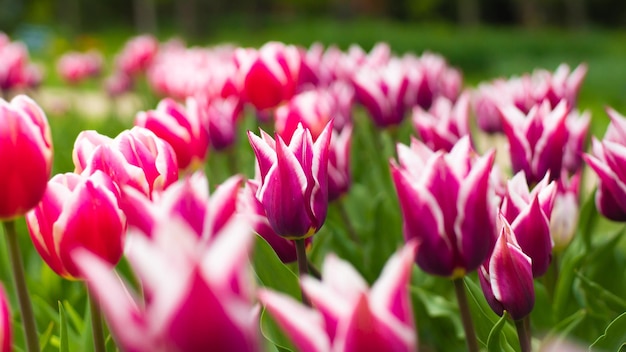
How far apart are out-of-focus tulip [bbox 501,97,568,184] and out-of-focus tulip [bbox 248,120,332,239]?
59 centimetres

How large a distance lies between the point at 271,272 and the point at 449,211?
1.10ft

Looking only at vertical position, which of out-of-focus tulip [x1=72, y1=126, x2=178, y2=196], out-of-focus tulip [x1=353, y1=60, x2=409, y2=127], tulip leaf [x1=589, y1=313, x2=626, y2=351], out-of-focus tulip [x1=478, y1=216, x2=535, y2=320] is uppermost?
out-of-focus tulip [x1=72, y1=126, x2=178, y2=196]

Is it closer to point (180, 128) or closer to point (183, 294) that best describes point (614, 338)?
point (183, 294)

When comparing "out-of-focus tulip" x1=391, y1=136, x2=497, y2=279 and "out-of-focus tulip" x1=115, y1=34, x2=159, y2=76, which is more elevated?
"out-of-focus tulip" x1=391, y1=136, x2=497, y2=279

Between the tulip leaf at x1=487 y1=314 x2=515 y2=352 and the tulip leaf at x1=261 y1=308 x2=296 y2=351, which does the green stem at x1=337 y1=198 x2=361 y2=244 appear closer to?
the tulip leaf at x1=261 y1=308 x2=296 y2=351

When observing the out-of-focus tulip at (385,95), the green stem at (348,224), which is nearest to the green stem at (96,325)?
the green stem at (348,224)

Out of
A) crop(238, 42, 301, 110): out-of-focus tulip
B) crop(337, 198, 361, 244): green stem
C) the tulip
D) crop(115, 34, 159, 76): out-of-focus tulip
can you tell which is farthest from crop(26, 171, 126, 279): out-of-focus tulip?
crop(115, 34, 159, 76): out-of-focus tulip

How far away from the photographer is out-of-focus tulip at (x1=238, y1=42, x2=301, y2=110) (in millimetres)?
2570

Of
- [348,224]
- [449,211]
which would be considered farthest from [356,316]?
[348,224]

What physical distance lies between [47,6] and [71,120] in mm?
39759

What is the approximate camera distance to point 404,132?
131 inches

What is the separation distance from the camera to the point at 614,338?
1189mm

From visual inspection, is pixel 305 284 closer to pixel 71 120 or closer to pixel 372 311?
pixel 372 311

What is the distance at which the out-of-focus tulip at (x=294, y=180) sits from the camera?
118 cm
